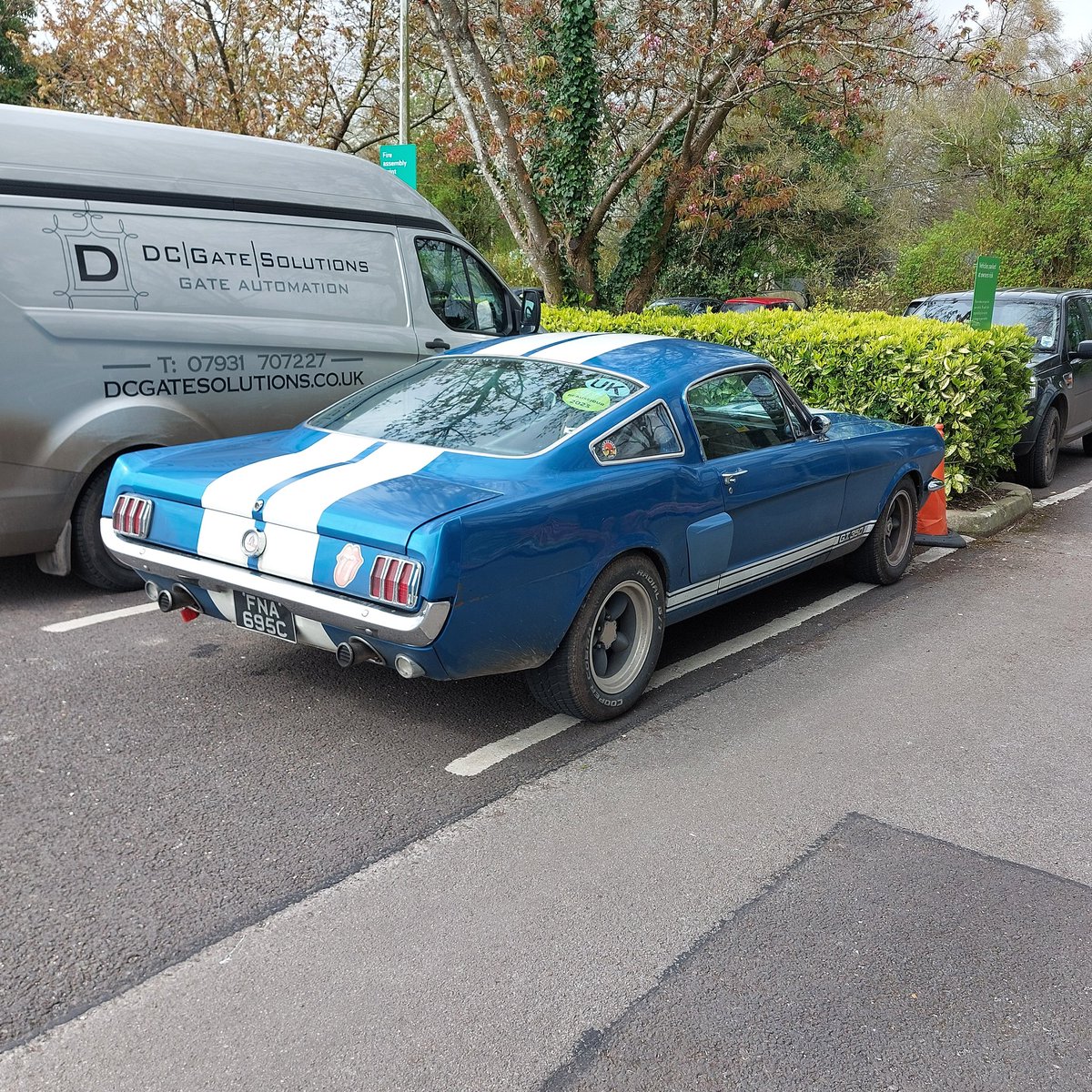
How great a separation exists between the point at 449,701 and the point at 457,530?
4.26 feet

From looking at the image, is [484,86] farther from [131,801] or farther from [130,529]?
[131,801]

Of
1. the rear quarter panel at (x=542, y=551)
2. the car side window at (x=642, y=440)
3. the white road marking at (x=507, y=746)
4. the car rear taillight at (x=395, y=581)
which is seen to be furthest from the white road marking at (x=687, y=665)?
the car side window at (x=642, y=440)

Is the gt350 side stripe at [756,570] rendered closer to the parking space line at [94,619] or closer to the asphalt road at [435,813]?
the asphalt road at [435,813]

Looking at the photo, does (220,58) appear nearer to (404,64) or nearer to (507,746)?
(404,64)

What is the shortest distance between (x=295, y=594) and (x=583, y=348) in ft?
6.88

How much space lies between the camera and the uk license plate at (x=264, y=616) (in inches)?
165

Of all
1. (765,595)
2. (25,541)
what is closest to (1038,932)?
(765,595)

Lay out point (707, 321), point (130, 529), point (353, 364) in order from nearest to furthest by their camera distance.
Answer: point (130, 529) → point (353, 364) → point (707, 321)

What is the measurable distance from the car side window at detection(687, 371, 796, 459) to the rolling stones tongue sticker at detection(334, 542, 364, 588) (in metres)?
1.93

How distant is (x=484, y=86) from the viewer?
13.4 m

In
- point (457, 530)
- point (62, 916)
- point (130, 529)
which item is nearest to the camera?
point (62, 916)

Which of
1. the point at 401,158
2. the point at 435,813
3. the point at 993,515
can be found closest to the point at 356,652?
the point at 435,813

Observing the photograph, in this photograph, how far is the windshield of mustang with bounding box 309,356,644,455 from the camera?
4754mm

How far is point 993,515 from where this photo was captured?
883 centimetres
